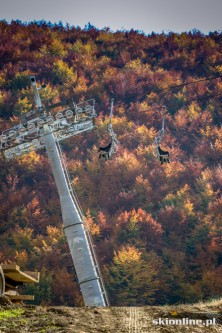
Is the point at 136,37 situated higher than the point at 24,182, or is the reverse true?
the point at 136,37

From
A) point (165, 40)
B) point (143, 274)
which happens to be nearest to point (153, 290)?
point (143, 274)

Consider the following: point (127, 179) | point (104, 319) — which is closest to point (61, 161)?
point (104, 319)

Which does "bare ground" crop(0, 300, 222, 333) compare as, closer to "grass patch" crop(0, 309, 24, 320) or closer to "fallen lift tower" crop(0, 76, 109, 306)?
"grass patch" crop(0, 309, 24, 320)

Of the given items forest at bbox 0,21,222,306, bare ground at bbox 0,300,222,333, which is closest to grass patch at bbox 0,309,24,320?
bare ground at bbox 0,300,222,333

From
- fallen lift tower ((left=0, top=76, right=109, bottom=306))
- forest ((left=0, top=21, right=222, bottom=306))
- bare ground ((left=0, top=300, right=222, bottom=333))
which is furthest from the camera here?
forest ((left=0, top=21, right=222, bottom=306))

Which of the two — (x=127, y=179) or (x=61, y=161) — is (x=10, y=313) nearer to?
(x=61, y=161)

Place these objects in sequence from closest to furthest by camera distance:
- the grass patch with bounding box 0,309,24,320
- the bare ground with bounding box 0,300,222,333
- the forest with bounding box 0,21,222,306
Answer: the bare ground with bounding box 0,300,222,333
the grass patch with bounding box 0,309,24,320
the forest with bounding box 0,21,222,306

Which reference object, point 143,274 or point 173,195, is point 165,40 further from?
point 143,274
